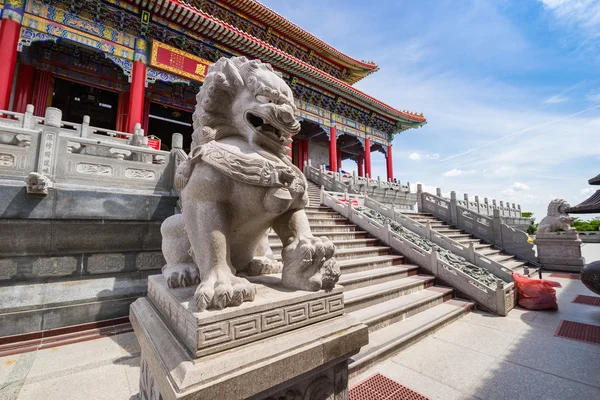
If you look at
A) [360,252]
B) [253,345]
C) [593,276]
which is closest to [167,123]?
[360,252]

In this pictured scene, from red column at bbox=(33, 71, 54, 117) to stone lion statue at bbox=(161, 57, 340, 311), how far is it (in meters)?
12.1

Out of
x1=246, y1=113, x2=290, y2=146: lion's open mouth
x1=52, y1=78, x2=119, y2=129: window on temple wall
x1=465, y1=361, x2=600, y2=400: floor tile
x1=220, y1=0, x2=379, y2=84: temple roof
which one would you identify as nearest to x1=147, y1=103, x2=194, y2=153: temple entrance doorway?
x1=52, y1=78, x2=119, y2=129: window on temple wall

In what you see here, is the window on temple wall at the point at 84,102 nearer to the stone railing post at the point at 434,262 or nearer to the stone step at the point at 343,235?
the stone step at the point at 343,235

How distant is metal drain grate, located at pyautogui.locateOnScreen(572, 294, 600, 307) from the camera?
476 centimetres

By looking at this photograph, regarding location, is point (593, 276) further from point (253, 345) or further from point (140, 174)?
point (140, 174)

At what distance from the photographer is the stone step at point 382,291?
3.70m

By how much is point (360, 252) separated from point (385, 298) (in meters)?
1.57

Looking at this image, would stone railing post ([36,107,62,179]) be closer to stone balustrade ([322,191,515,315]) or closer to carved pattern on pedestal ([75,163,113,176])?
carved pattern on pedestal ([75,163,113,176])

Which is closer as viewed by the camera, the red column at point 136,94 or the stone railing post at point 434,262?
the stone railing post at point 434,262

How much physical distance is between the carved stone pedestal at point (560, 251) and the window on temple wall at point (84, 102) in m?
17.2

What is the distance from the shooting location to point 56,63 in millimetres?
9953

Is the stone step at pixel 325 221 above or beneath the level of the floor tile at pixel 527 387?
above

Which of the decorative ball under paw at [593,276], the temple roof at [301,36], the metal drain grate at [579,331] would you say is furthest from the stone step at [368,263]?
the temple roof at [301,36]

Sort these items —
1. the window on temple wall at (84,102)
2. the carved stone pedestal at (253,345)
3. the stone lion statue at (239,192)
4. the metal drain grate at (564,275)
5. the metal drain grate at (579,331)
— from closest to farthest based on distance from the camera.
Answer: the carved stone pedestal at (253,345), the stone lion statue at (239,192), the metal drain grate at (579,331), the metal drain grate at (564,275), the window on temple wall at (84,102)
